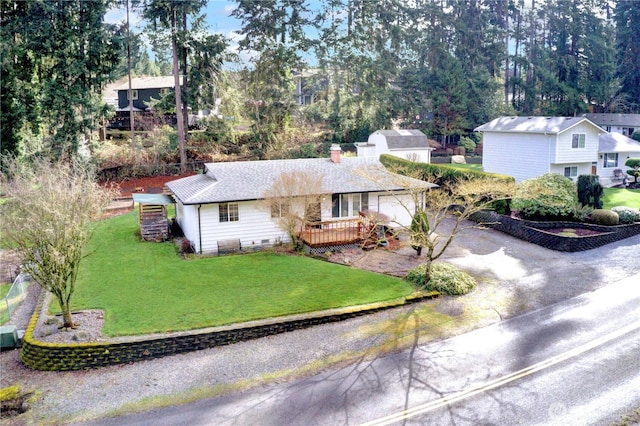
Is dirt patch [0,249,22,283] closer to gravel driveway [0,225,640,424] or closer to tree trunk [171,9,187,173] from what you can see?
gravel driveway [0,225,640,424]

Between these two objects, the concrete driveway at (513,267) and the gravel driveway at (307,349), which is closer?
the gravel driveway at (307,349)

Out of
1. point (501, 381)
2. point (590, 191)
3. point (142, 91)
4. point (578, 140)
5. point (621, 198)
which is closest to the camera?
point (501, 381)

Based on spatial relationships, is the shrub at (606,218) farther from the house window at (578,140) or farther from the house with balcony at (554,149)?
the house window at (578,140)

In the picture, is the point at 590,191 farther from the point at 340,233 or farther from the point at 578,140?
the point at 340,233

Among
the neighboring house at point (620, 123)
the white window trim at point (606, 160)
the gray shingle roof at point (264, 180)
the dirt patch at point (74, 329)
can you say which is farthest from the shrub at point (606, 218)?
the neighboring house at point (620, 123)

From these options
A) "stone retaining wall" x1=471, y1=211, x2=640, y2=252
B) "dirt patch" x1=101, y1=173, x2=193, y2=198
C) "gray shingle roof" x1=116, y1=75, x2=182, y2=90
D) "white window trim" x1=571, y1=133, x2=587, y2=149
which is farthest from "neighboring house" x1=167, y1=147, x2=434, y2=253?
"gray shingle roof" x1=116, y1=75, x2=182, y2=90

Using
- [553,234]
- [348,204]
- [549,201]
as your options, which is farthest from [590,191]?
[348,204]

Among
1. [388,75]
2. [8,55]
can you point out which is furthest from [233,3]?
[8,55]
